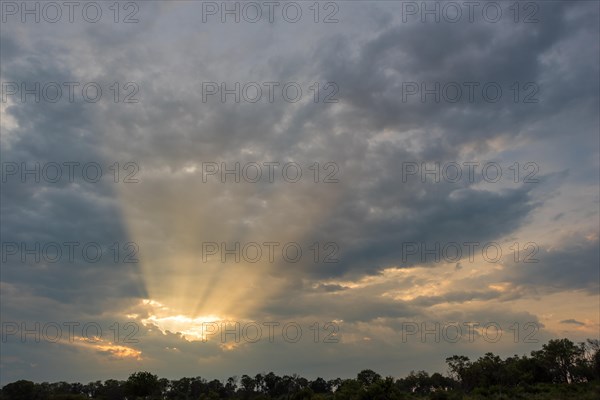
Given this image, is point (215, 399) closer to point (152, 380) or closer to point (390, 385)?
point (152, 380)

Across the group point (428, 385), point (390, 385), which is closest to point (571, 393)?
point (390, 385)

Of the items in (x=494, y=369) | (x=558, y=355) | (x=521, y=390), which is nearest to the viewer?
(x=521, y=390)

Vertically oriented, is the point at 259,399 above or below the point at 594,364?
below

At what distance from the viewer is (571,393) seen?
97438 millimetres

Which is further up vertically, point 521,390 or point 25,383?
point 521,390

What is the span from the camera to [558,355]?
→ 132 meters

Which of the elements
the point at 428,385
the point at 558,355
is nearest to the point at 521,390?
the point at 558,355

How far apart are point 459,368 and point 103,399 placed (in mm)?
144457

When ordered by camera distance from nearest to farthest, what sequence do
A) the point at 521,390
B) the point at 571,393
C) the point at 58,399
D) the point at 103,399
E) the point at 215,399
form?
the point at 571,393, the point at 521,390, the point at 58,399, the point at 215,399, the point at 103,399

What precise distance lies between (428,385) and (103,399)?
441ft

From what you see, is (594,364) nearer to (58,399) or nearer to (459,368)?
(459,368)

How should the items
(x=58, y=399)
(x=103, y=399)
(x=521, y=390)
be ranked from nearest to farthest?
1. (x=521, y=390)
2. (x=58, y=399)
3. (x=103, y=399)

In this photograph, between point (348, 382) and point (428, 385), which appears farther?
point (428, 385)

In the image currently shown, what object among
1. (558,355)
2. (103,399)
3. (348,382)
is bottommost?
(103,399)
